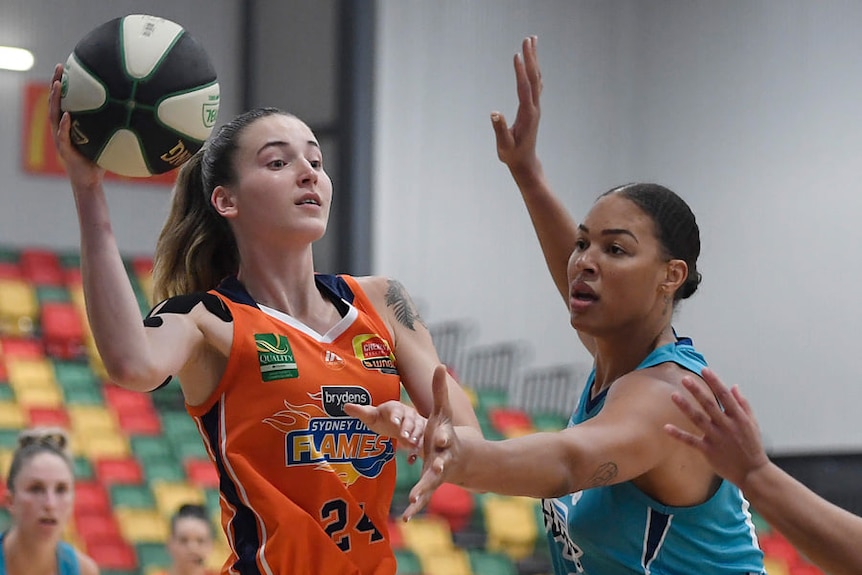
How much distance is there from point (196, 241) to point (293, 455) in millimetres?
623

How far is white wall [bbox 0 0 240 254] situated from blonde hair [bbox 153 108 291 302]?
283 inches


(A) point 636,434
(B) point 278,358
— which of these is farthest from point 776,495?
(B) point 278,358

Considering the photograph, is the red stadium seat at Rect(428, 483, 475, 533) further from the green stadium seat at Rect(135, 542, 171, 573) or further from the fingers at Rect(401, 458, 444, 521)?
the fingers at Rect(401, 458, 444, 521)

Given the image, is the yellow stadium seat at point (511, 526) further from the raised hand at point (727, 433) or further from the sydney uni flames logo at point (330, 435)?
the raised hand at point (727, 433)

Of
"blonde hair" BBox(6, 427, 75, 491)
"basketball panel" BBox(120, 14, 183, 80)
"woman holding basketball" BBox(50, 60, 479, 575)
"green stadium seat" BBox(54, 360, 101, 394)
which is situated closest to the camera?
"basketball panel" BBox(120, 14, 183, 80)

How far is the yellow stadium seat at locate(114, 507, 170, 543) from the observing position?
7418 millimetres

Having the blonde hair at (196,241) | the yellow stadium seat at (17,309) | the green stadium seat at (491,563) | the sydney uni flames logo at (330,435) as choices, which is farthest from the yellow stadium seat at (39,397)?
the sydney uni flames logo at (330,435)

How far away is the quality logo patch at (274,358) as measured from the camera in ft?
8.55

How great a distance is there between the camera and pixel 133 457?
26.8 feet

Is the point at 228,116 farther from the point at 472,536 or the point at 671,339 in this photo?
the point at 671,339

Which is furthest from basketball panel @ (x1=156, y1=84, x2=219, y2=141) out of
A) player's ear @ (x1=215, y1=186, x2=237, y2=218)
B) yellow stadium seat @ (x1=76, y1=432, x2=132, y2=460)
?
yellow stadium seat @ (x1=76, y1=432, x2=132, y2=460)

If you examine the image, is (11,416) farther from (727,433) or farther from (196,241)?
(727,433)

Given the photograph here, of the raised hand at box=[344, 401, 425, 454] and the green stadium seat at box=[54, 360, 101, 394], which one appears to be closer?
the raised hand at box=[344, 401, 425, 454]

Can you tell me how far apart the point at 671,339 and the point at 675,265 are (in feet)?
0.62
